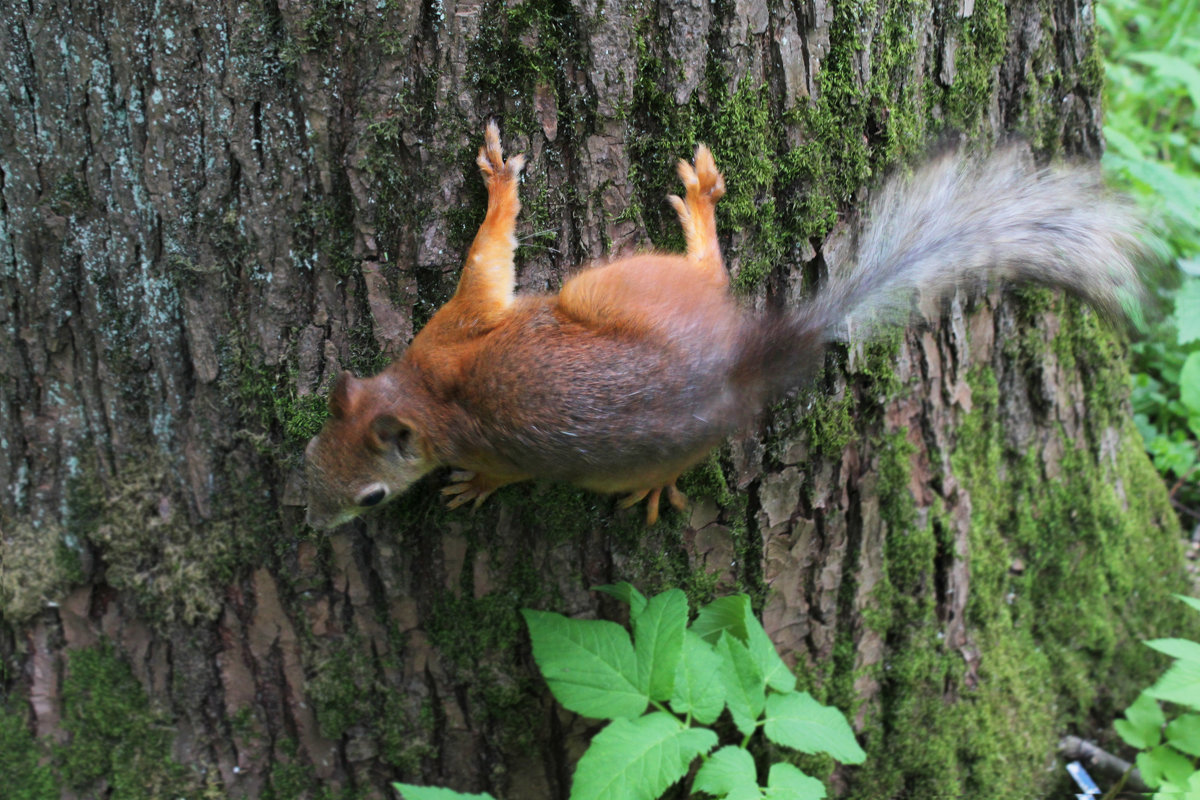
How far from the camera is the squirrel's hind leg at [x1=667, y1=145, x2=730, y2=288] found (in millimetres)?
2074

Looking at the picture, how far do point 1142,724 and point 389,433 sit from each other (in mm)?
2606

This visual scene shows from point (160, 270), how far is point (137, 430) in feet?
1.60

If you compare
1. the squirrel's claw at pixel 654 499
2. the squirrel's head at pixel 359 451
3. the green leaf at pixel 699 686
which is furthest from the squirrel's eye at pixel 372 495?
the green leaf at pixel 699 686

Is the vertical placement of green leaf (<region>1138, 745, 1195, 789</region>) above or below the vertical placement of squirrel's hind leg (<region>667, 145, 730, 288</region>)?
below

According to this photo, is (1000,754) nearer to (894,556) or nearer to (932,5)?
(894,556)

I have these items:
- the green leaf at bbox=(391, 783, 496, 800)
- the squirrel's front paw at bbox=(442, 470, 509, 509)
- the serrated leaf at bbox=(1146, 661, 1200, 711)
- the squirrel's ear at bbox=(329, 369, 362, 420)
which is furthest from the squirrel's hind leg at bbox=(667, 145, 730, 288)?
the serrated leaf at bbox=(1146, 661, 1200, 711)

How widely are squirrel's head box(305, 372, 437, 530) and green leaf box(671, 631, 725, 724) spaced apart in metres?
0.88

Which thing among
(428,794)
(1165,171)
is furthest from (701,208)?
(1165,171)

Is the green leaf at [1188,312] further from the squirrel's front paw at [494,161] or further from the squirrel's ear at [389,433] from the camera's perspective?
the squirrel's ear at [389,433]

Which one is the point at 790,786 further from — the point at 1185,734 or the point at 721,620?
the point at 1185,734

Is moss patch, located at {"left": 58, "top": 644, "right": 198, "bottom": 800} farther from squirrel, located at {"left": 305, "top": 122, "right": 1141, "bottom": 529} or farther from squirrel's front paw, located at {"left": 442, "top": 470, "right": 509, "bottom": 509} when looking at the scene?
squirrel's front paw, located at {"left": 442, "top": 470, "right": 509, "bottom": 509}

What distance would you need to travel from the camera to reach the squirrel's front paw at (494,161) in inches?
77.8

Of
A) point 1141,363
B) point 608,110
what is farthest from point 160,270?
point 1141,363

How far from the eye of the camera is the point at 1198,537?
405cm
